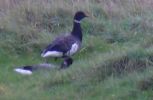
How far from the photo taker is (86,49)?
9.92m

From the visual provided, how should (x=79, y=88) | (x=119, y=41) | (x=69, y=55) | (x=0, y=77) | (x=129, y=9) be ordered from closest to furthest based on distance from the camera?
(x=79, y=88), (x=0, y=77), (x=69, y=55), (x=119, y=41), (x=129, y=9)

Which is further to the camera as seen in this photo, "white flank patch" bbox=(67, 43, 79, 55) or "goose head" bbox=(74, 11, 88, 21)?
"goose head" bbox=(74, 11, 88, 21)

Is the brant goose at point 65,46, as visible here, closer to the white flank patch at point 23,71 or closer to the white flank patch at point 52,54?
the white flank patch at point 52,54

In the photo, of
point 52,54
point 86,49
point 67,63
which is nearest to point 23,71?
point 67,63

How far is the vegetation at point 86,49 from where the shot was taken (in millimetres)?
7371

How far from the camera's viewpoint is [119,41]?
33.7ft

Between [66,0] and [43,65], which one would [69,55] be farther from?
[66,0]

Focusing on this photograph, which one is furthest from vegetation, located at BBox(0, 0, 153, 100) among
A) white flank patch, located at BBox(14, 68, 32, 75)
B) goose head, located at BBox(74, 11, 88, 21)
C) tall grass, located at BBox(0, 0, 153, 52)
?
goose head, located at BBox(74, 11, 88, 21)

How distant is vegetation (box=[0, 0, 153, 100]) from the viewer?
737 centimetres

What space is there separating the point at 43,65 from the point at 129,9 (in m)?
3.31

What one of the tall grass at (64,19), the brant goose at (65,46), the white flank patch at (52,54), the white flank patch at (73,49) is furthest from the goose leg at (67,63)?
the tall grass at (64,19)

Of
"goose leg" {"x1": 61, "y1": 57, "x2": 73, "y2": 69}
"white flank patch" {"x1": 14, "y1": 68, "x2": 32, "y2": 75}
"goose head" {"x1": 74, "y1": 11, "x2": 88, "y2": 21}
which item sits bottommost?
"white flank patch" {"x1": 14, "y1": 68, "x2": 32, "y2": 75}

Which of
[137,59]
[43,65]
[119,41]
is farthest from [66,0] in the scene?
[137,59]

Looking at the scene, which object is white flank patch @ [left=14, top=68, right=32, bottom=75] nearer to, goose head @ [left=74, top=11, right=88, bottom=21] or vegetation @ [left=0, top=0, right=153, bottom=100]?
vegetation @ [left=0, top=0, right=153, bottom=100]
